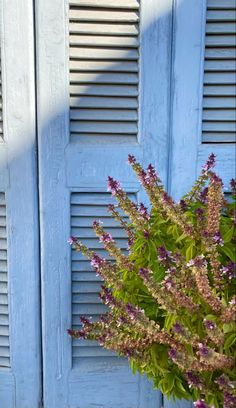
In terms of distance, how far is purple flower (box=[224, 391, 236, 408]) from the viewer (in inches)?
51.7

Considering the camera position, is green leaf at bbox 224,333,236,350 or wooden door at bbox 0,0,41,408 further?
wooden door at bbox 0,0,41,408

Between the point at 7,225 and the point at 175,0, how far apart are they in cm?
103

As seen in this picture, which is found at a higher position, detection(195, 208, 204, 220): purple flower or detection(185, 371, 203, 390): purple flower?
detection(195, 208, 204, 220): purple flower

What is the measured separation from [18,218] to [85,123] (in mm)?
438

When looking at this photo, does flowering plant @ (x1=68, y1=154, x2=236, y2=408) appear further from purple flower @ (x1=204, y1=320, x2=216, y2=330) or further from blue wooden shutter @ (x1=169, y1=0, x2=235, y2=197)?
blue wooden shutter @ (x1=169, y1=0, x2=235, y2=197)

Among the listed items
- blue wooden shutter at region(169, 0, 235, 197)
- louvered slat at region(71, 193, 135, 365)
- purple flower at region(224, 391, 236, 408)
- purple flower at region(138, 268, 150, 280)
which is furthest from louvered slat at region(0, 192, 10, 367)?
purple flower at region(224, 391, 236, 408)

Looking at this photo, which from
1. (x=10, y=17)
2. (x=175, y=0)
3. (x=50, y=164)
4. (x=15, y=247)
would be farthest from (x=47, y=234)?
(x=175, y=0)

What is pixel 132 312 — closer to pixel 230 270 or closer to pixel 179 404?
pixel 230 270

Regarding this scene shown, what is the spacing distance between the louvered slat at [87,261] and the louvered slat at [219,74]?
41 cm

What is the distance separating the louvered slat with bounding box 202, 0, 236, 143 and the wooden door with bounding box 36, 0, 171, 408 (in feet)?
0.50

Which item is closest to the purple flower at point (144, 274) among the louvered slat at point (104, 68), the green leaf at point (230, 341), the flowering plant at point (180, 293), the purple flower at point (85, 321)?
the flowering plant at point (180, 293)

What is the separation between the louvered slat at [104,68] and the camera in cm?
186

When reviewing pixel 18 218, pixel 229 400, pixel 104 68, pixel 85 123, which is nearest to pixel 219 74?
pixel 104 68

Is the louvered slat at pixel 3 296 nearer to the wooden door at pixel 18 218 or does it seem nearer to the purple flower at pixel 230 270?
Result: the wooden door at pixel 18 218
